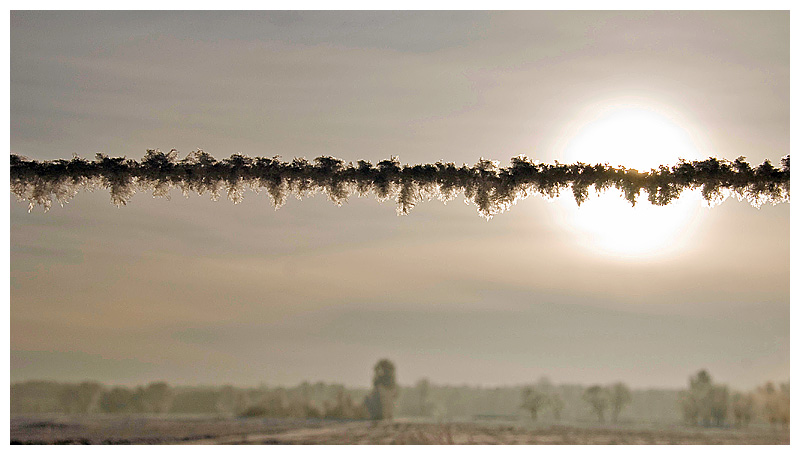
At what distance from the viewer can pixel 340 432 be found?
26.7 meters

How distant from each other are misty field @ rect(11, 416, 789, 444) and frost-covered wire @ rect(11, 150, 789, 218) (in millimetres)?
20513

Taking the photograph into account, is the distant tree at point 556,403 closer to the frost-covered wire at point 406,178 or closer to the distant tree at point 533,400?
the distant tree at point 533,400

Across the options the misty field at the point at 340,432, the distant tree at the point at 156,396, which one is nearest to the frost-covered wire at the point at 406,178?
the misty field at the point at 340,432

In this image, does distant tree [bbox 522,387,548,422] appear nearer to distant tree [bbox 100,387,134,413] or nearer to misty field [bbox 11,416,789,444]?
misty field [bbox 11,416,789,444]

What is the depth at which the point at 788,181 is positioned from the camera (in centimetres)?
334

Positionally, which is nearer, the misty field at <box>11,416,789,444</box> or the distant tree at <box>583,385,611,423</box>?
the misty field at <box>11,416,789,444</box>

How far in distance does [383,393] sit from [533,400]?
5885mm

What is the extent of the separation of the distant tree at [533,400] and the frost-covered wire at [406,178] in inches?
888

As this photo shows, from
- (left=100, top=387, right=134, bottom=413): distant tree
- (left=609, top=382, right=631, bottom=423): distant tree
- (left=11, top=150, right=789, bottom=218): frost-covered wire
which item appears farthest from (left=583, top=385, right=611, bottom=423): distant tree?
(left=11, top=150, right=789, bottom=218): frost-covered wire

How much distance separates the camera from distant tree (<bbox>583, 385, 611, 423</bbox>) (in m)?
26.3

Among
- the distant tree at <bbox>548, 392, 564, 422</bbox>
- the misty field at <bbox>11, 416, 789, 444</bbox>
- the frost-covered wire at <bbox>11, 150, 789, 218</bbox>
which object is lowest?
the misty field at <bbox>11, 416, 789, 444</bbox>

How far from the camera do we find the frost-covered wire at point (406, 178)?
3.29 meters

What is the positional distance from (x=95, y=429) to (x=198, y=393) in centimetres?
379

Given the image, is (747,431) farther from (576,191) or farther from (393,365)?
(576,191)
